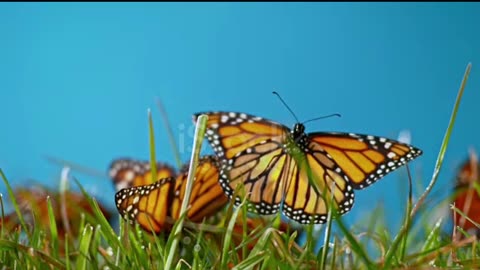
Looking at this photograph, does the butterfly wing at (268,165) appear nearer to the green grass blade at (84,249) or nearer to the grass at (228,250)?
the grass at (228,250)

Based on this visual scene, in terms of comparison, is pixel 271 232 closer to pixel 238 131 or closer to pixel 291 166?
pixel 291 166

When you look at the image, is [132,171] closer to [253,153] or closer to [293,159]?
[253,153]

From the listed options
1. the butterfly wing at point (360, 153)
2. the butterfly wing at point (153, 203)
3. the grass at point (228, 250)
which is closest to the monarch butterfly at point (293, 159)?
the butterfly wing at point (360, 153)

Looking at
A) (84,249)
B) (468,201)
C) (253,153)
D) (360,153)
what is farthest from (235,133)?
(84,249)

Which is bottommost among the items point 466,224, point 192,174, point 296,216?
point 466,224

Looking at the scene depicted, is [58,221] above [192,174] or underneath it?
underneath

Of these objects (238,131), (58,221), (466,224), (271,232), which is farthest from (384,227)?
(58,221)
